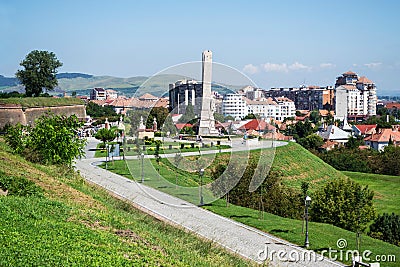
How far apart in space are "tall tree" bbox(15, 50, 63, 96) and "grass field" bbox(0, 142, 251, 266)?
29.3 metres

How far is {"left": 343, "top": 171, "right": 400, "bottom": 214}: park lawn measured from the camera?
2739 cm

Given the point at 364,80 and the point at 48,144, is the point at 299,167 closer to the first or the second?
the point at 48,144

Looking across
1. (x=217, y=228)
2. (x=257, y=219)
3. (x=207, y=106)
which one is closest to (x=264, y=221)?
(x=257, y=219)

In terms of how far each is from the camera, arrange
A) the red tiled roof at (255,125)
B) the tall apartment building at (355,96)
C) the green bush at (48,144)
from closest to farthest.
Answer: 1. the red tiled roof at (255,125)
2. the green bush at (48,144)
3. the tall apartment building at (355,96)

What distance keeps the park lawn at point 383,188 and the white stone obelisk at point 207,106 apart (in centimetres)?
1135

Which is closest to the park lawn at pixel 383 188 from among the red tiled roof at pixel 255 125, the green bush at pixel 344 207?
the green bush at pixel 344 207

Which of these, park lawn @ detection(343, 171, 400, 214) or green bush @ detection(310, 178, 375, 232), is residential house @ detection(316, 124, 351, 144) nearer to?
park lawn @ detection(343, 171, 400, 214)

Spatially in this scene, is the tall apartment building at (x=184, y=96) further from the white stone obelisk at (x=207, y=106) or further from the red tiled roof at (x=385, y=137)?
the red tiled roof at (x=385, y=137)

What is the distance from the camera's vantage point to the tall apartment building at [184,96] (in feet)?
46.6

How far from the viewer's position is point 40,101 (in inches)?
1511

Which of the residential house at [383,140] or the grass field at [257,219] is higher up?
the grass field at [257,219]

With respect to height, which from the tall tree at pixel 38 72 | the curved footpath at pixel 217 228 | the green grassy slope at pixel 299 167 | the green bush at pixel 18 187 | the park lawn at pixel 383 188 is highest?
the tall tree at pixel 38 72

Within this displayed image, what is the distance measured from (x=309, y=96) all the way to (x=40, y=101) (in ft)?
310

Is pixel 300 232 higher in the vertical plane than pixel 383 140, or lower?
higher
